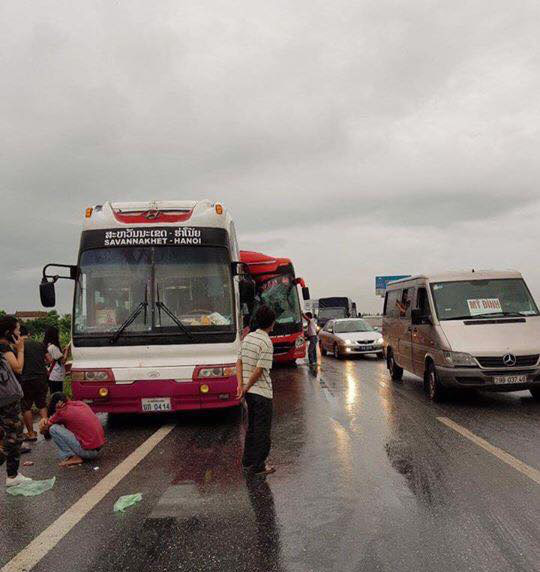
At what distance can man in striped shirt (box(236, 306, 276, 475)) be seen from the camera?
5723 millimetres

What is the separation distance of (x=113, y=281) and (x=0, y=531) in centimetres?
442

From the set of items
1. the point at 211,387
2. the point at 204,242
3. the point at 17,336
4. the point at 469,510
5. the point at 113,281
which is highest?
the point at 204,242

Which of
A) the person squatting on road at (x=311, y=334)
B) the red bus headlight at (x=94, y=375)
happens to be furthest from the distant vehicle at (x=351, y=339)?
the red bus headlight at (x=94, y=375)

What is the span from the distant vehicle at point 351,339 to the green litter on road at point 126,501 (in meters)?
15.0

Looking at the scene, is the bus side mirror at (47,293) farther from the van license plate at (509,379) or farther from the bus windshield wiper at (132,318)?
the van license plate at (509,379)

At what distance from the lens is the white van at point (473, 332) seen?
9.20 meters

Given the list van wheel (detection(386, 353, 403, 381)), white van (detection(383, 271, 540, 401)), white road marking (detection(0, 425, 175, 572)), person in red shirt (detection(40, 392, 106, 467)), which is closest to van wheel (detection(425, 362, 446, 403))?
white van (detection(383, 271, 540, 401))

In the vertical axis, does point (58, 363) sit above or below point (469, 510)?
above

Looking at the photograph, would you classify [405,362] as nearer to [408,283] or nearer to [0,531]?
[408,283]

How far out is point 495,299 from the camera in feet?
33.9

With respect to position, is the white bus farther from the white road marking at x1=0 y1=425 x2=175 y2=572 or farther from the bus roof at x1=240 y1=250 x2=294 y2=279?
the bus roof at x1=240 y1=250 x2=294 y2=279

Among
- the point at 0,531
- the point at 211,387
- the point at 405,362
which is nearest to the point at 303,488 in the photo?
the point at 0,531

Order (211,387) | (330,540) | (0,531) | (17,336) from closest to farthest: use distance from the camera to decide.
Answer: (330,540) < (0,531) < (17,336) < (211,387)

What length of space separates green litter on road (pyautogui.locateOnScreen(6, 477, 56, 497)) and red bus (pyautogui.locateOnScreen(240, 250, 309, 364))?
11.6 meters
